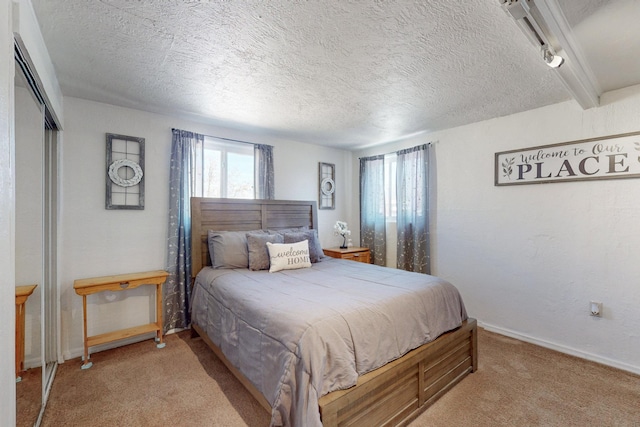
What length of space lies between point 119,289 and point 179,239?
726 millimetres

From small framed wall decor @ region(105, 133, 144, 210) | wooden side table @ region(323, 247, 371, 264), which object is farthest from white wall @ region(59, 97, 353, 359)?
wooden side table @ region(323, 247, 371, 264)

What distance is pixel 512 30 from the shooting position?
5.37ft

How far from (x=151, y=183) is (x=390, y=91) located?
2.64 m

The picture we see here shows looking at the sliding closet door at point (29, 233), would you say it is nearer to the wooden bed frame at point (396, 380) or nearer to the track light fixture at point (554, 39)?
the wooden bed frame at point (396, 380)

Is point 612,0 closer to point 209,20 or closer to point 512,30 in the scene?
point 512,30

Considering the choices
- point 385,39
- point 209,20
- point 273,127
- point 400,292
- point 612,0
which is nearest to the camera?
point 612,0

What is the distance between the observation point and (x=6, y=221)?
1.03 metres

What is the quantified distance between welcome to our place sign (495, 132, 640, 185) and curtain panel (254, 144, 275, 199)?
279cm

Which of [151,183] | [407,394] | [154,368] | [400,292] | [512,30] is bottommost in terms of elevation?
[154,368]

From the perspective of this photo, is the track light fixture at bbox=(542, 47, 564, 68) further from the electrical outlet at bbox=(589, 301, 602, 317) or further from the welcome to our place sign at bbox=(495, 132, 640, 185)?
the electrical outlet at bbox=(589, 301, 602, 317)

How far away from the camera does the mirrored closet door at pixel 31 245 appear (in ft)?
4.72

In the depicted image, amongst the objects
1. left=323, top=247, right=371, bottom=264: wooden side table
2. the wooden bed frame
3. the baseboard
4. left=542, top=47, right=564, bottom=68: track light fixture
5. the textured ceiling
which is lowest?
the baseboard

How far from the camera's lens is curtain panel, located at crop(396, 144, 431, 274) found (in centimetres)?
372

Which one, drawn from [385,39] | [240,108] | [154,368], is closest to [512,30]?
[385,39]
